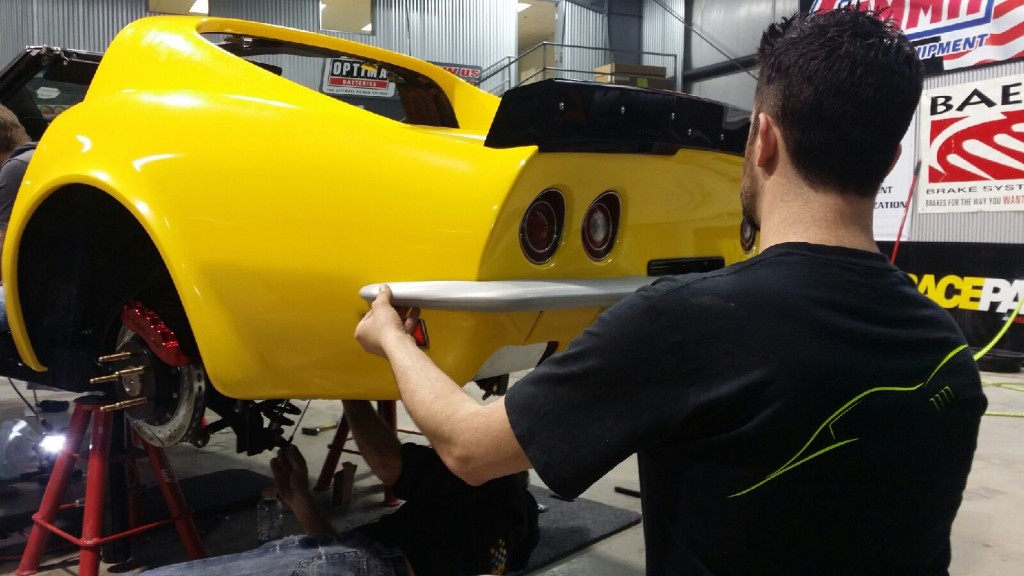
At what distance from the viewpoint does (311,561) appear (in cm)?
166

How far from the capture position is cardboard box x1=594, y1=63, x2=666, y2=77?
7937 mm

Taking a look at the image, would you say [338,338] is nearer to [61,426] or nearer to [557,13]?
[61,426]

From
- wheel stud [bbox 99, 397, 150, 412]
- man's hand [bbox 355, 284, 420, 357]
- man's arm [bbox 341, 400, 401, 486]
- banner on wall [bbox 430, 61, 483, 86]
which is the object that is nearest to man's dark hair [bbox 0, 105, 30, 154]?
wheel stud [bbox 99, 397, 150, 412]

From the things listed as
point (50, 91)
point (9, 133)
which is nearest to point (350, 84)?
point (50, 91)

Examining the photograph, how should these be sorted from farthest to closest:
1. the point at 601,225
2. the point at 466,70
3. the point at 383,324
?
the point at 466,70 → the point at 601,225 → the point at 383,324

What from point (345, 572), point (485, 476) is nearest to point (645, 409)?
point (485, 476)

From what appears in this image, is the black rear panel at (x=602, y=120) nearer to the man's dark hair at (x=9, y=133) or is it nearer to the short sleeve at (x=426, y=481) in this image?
the short sleeve at (x=426, y=481)

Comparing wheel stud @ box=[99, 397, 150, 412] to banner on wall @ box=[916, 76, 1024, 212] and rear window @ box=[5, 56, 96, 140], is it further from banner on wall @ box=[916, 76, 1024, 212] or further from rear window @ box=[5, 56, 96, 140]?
banner on wall @ box=[916, 76, 1024, 212]

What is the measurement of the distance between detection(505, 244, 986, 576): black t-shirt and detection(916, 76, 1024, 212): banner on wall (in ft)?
19.7

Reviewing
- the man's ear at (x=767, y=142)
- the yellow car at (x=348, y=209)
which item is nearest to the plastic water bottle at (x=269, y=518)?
A: the yellow car at (x=348, y=209)

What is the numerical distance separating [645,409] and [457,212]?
688 millimetres

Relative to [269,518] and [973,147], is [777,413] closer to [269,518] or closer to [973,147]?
[269,518]

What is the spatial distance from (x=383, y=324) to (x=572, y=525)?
1.54 meters

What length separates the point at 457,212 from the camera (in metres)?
1.43
